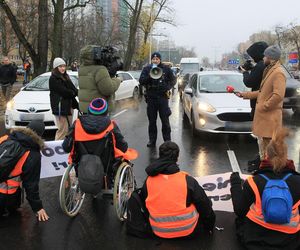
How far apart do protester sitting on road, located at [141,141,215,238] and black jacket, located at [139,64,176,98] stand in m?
3.81

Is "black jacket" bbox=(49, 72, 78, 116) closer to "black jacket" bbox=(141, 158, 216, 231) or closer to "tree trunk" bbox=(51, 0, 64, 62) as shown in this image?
"black jacket" bbox=(141, 158, 216, 231)

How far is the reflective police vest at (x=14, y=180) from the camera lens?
4.31 m

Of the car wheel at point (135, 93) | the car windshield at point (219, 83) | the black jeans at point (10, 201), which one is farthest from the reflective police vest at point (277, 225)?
the car wheel at point (135, 93)

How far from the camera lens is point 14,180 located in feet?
14.5

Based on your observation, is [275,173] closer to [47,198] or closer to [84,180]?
[84,180]

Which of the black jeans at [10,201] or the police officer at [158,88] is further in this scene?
the police officer at [158,88]

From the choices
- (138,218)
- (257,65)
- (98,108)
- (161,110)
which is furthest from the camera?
(161,110)

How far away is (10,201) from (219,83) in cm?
701

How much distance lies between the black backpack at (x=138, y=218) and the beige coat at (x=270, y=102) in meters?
2.35

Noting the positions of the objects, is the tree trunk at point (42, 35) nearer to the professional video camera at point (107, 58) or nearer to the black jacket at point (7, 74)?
the black jacket at point (7, 74)

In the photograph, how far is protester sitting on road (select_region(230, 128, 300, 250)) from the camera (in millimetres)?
3408

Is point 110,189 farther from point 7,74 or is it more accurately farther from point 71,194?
point 7,74

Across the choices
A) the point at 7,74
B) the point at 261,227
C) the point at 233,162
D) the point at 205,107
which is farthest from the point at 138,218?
the point at 7,74

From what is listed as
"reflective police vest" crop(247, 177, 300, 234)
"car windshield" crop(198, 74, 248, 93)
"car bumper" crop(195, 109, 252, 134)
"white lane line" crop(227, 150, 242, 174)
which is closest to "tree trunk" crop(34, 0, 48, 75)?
"car windshield" crop(198, 74, 248, 93)
